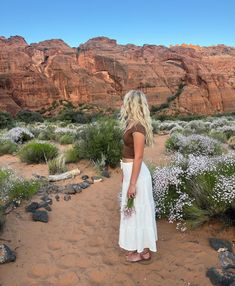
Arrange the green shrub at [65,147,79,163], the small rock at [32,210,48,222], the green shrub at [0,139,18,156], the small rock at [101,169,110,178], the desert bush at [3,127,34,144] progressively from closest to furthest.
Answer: the small rock at [32,210,48,222] < the small rock at [101,169,110,178] < the green shrub at [65,147,79,163] < the green shrub at [0,139,18,156] < the desert bush at [3,127,34,144]

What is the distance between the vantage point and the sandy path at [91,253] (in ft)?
13.4

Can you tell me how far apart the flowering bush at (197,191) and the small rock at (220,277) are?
93 centimetres

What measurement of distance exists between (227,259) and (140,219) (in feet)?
3.88

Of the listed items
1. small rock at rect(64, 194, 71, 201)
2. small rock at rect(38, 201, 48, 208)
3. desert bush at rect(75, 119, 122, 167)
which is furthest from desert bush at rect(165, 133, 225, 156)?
small rock at rect(38, 201, 48, 208)

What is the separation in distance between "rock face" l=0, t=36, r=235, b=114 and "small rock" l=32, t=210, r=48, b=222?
54658 mm

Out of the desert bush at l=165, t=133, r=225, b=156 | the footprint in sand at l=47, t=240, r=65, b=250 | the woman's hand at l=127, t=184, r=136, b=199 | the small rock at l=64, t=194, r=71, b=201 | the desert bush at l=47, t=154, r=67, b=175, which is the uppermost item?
the woman's hand at l=127, t=184, r=136, b=199

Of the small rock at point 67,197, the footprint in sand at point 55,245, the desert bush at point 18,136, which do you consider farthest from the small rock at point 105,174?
the desert bush at point 18,136

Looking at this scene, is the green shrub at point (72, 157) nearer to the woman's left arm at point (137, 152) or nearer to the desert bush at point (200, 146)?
the desert bush at point (200, 146)

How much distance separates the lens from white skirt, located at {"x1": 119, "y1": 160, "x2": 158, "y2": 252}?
13.6 feet

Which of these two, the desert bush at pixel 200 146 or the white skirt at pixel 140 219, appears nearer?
the white skirt at pixel 140 219

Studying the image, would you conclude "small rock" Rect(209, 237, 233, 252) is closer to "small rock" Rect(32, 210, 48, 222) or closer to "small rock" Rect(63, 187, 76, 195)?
"small rock" Rect(32, 210, 48, 222)

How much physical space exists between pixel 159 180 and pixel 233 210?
4.09ft

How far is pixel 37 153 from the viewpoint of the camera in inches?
394

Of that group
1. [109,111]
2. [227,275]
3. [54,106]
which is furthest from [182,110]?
[227,275]
